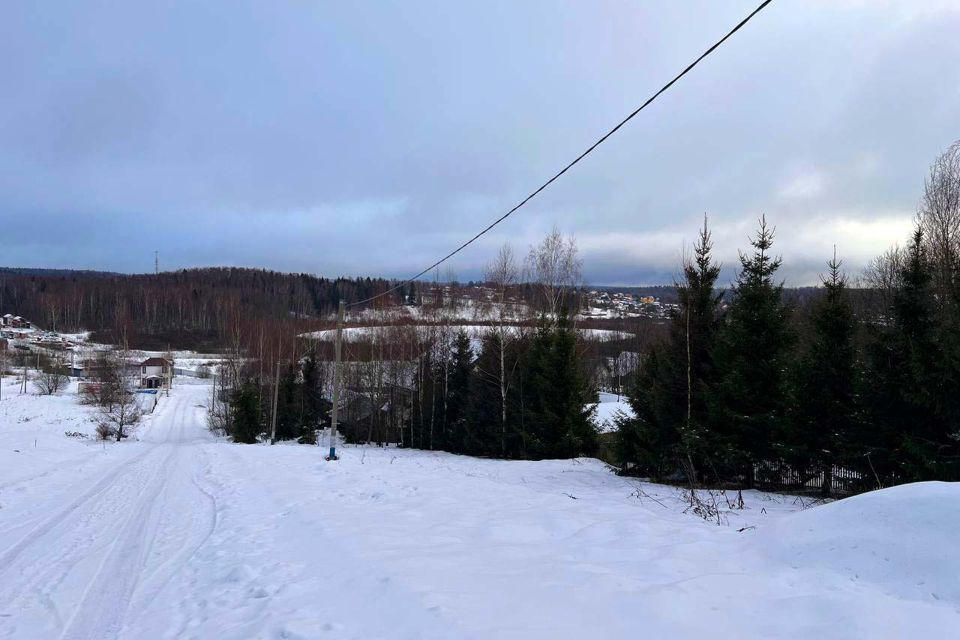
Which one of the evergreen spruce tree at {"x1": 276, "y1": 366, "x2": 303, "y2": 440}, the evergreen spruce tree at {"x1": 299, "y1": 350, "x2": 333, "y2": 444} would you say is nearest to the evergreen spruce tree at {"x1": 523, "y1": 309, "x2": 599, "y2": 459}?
the evergreen spruce tree at {"x1": 299, "y1": 350, "x2": 333, "y2": 444}

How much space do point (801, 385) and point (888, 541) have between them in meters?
9.72

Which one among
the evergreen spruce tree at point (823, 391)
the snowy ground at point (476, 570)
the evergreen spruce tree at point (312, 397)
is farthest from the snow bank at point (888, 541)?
the evergreen spruce tree at point (312, 397)

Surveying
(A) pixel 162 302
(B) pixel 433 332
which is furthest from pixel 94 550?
(A) pixel 162 302

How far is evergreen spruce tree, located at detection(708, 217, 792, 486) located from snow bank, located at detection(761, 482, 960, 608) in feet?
30.5

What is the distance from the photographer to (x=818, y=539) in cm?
560

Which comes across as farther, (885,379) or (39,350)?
(39,350)

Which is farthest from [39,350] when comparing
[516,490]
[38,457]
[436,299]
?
[516,490]

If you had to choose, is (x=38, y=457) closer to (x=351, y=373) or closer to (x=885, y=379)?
(x=885, y=379)

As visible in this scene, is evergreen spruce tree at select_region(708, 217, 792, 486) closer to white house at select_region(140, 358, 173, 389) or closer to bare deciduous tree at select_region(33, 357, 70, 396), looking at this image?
bare deciduous tree at select_region(33, 357, 70, 396)

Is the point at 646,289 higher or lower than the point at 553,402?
higher

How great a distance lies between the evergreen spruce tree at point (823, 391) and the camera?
1370 centimetres

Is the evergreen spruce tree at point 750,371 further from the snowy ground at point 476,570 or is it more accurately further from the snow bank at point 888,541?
the snow bank at point 888,541

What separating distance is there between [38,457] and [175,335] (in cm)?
11357

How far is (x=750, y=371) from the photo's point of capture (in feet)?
50.1
